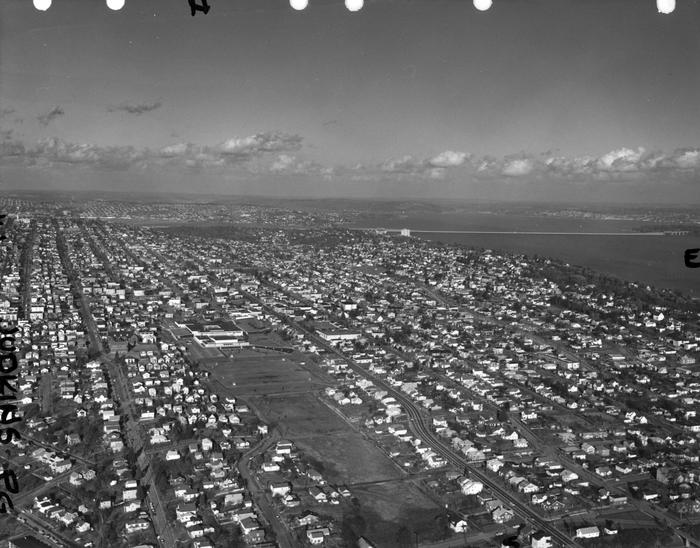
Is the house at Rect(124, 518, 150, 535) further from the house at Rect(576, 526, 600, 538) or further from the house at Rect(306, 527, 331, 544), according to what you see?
the house at Rect(576, 526, 600, 538)

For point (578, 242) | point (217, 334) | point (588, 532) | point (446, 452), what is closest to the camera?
point (588, 532)

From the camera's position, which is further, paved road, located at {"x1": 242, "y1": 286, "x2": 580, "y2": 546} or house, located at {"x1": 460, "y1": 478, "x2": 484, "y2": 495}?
house, located at {"x1": 460, "y1": 478, "x2": 484, "y2": 495}

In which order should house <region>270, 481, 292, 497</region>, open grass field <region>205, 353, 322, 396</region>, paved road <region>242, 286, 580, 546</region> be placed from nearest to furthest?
paved road <region>242, 286, 580, 546</region>, house <region>270, 481, 292, 497</region>, open grass field <region>205, 353, 322, 396</region>

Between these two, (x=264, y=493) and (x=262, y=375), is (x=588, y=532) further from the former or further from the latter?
(x=262, y=375)

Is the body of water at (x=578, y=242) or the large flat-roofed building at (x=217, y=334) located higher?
the body of water at (x=578, y=242)

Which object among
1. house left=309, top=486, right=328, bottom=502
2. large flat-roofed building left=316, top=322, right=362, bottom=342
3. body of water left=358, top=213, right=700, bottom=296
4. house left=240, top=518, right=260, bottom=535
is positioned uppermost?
body of water left=358, top=213, right=700, bottom=296

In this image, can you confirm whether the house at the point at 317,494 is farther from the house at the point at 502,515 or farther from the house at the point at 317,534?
the house at the point at 502,515

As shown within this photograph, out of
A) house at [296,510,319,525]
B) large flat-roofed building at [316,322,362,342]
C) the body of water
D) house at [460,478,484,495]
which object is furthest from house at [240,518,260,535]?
the body of water

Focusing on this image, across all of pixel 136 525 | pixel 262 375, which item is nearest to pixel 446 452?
pixel 136 525

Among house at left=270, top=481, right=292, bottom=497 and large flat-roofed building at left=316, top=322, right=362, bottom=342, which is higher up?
large flat-roofed building at left=316, top=322, right=362, bottom=342

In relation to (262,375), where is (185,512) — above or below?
below

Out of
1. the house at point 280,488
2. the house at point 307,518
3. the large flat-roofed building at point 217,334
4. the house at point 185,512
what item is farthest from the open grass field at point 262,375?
the house at point 307,518

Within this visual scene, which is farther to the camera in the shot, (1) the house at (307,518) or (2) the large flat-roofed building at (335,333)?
(2) the large flat-roofed building at (335,333)

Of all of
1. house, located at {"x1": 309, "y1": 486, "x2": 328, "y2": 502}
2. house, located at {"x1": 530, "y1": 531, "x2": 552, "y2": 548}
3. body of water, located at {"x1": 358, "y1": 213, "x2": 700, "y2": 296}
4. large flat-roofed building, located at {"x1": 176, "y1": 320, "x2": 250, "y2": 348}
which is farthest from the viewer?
body of water, located at {"x1": 358, "y1": 213, "x2": 700, "y2": 296}
